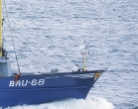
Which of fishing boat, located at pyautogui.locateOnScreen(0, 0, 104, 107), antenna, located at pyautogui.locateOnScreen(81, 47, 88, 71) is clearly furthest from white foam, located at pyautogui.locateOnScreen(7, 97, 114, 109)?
antenna, located at pyautogui.locateOnScreen(81, 47, 88, 71)

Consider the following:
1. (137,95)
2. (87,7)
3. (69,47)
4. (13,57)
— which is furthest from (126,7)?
(137,95)

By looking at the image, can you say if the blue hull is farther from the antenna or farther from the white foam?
the antenna

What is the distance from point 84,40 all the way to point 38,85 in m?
20.0

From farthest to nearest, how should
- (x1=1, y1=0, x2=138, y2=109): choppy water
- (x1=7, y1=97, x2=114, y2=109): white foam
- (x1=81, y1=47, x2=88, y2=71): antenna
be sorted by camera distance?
(x1=81, y1=47, x2=88, y2=71): antenna
(x1=1, y1=0, x2=138, y2=109): choppy water
(x1=7, y1=97, x2=114, y2=109): white foam

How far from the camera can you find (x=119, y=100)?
54.6m

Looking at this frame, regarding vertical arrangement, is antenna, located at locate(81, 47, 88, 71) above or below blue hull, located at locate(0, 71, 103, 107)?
below

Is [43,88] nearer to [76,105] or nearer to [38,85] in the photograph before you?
[38,85]

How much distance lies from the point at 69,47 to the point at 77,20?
9593 mm

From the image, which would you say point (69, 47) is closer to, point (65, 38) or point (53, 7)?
point (65, 38)

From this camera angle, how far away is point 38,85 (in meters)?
50.8

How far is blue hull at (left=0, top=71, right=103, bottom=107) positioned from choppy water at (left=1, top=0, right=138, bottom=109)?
57cm

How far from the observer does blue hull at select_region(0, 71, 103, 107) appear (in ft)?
165

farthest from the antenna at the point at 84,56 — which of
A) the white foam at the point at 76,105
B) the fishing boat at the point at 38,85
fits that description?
the fishing boat at the point at 38,85

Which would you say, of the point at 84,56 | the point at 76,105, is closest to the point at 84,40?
the point at 84,56
